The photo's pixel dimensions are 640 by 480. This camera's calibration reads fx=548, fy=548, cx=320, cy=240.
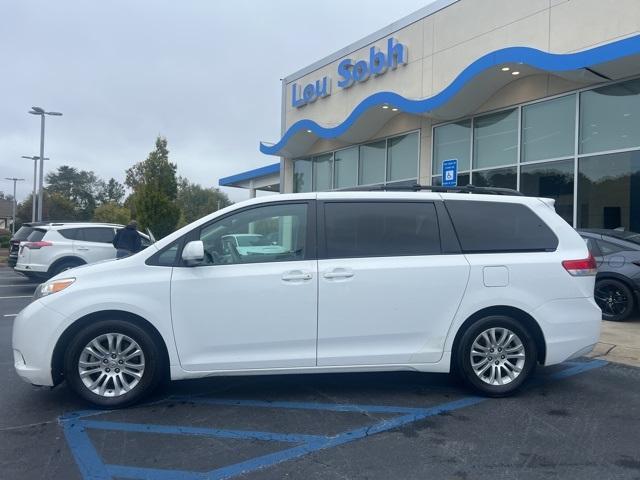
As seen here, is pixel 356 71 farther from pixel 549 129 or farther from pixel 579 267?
pixel 579 267

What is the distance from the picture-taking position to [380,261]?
15.6 ft

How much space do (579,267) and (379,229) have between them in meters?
1.85

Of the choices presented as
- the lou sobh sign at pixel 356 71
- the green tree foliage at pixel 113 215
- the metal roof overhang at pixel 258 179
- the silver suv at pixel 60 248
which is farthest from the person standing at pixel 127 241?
the green tree foliage at pixel 113 215

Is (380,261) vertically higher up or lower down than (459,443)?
higher up

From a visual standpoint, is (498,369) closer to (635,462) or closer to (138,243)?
(635,462)

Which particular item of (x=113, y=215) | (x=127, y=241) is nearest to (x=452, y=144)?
(x=127, y=241)

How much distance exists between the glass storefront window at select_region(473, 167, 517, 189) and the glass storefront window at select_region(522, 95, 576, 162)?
0.50 metres

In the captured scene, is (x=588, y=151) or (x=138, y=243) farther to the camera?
(x=138, y=243)

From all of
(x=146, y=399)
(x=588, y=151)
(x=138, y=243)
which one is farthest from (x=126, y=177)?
(x=146, y=399)

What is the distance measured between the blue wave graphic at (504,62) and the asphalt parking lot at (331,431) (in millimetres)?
6549

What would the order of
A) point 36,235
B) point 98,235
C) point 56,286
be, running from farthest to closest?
1. point 98,235
2. point 36,235
3. point 56,286

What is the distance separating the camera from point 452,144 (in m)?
14.5

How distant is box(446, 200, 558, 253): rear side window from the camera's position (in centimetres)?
499

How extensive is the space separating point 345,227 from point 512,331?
175 cm
